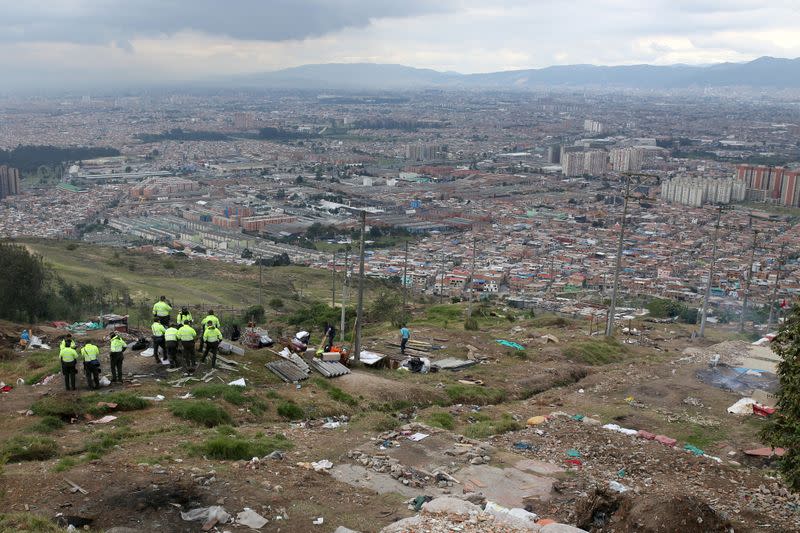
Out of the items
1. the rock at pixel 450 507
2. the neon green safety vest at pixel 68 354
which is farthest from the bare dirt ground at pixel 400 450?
the neon green safety vest at pixel 68 354

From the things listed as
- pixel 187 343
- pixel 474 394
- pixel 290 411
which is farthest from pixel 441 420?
pixel 187 343

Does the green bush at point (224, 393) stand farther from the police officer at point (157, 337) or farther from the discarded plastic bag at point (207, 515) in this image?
the discarded plastic bag at point (207, 515)

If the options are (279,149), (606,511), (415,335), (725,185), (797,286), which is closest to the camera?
(606,511)

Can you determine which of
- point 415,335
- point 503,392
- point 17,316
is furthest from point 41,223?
point 503,392

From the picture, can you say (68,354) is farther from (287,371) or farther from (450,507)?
(450,507)

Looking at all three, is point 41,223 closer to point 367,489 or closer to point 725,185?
point 367,489

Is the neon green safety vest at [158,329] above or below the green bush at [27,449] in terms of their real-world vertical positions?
above
